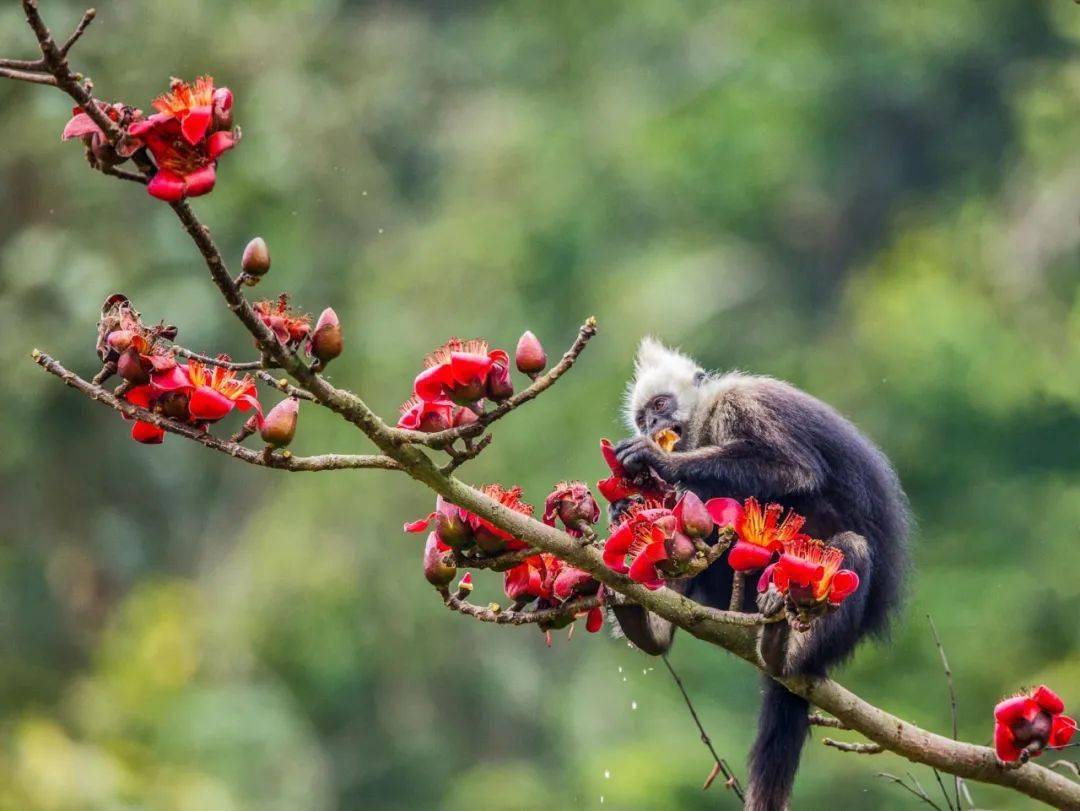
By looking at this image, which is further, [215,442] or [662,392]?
[662,392]

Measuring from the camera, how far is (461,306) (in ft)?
44.0

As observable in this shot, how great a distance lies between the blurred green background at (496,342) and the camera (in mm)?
11273

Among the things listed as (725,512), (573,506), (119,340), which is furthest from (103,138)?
(725,512)

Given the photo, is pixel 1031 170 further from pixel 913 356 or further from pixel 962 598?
pixel 962 598

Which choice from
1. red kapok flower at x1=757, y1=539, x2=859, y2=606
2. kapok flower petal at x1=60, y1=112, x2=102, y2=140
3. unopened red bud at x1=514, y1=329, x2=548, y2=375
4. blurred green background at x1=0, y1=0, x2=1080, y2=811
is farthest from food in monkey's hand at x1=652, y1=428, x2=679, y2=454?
blurred green background at x1=0, y1=0, x2=1080, y2=811

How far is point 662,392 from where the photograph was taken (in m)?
5.11

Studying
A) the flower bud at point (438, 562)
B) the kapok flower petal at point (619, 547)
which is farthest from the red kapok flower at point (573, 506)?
the flower bud at point (438, 562)

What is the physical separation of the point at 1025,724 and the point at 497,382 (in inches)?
42.0

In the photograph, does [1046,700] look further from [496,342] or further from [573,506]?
[496,342]

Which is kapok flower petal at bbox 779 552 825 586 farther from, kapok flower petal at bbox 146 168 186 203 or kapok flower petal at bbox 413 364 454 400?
kapok flower petal at bbox 146 168 186 203

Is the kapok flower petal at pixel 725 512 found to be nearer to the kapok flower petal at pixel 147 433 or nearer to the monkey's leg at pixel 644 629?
the monkey's leg at pixel 644 629

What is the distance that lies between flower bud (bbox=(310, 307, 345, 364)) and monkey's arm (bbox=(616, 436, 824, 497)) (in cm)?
167

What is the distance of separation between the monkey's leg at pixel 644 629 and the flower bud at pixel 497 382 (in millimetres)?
928

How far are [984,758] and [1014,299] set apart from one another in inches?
420
